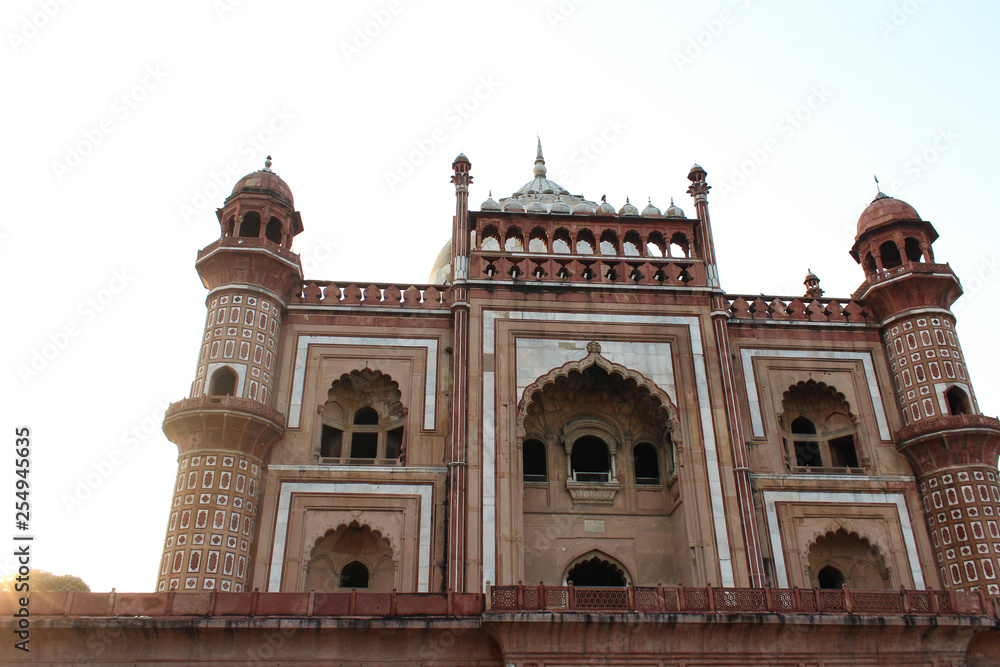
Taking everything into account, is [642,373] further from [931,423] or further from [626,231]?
[931,423]

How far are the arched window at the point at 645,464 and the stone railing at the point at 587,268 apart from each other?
3.84 meters

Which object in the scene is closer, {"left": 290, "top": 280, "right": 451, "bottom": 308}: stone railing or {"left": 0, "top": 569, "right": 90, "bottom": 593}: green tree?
{"left": 290, "top": 280, "right": 451, "bottom": 308}: stone railing

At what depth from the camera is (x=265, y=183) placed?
70.3ft

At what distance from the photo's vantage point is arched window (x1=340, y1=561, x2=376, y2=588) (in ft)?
61.8

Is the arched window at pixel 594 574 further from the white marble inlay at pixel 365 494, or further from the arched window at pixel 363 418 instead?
the arched window at pixel 363 418

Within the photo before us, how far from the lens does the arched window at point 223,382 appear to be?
1884cm

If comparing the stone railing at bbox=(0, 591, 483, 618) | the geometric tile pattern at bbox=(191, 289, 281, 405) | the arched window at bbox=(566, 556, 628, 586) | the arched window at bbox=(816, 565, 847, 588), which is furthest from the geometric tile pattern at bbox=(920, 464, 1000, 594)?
the geometric tile pattern at bbox=(191, 289, 281, 405)

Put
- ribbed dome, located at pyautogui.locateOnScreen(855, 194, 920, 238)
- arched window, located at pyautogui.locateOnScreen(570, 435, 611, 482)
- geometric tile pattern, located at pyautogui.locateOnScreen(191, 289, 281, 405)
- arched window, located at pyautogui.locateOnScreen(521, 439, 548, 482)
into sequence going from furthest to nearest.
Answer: ribbed dome, located at pyautogui.locateOnScreen(855, 194, 920, 238) < arched window, located at pyautogui.locateOnScreen(570, 435, 611, 482) < arched window, located at pyautogui.locateOnScreen(521, 439, 548, 482) < geometric tile pattern, located at pyautogui.locateOnScreen(191, 289, 281, 405)

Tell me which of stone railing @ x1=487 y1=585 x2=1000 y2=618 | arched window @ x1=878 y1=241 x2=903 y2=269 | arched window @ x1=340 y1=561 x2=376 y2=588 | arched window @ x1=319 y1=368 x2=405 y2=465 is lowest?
stone railing @ x1=487 y1=585 x2=1000 y2=618

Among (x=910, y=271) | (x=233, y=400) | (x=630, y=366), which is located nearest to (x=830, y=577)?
(x=630, y=366)

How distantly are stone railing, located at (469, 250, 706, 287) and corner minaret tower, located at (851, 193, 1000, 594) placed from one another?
15.2 ft

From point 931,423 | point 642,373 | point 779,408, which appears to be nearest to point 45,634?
point 642,373

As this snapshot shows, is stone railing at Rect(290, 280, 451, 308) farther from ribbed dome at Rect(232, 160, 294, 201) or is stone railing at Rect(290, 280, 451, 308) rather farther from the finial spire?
the finial spire

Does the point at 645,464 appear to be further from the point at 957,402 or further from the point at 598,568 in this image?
the point at 957,402
